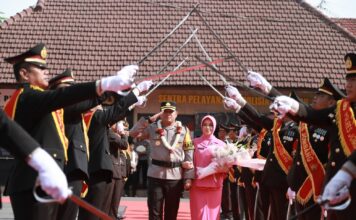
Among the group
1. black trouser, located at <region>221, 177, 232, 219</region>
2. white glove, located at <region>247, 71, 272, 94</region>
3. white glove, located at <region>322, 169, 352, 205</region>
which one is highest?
white glove, located at <region>247, 71, 272, 94</region>

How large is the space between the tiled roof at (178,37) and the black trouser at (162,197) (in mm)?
11908

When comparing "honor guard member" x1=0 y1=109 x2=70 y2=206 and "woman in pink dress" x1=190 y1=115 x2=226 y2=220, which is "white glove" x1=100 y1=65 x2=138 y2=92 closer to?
"honor guard member" x1=0 y1=109 x2=70 y2=206

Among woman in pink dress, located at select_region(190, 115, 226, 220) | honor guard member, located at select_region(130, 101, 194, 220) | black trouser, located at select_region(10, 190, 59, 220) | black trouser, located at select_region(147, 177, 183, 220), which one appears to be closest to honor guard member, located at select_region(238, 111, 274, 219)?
woman in pink dress, located at select_region(190, 115, 226, 220)

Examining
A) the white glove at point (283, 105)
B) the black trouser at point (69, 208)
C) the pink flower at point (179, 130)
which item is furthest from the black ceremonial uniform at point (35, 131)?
the pink flower at point (179, 130)

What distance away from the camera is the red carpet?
13625 mm

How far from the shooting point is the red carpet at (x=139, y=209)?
44.7 feet

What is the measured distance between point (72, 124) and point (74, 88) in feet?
5.53

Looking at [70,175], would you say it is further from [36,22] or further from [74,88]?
[36,22]

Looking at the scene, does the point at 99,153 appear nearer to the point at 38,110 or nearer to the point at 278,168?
the point at 278,168

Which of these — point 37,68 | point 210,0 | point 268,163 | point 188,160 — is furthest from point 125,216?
point 210,0

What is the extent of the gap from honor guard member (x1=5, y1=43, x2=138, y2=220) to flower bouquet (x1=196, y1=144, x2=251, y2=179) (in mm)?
4653

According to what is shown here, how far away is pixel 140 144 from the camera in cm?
1942

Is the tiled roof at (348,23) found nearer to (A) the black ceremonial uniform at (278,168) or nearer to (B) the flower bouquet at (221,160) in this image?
(B) the flower bouquet at (221,160)

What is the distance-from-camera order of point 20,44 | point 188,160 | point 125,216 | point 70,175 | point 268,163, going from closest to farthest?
point 70,175 → point 268,163 → point 188,160 → point 125,216 → point 20,44
